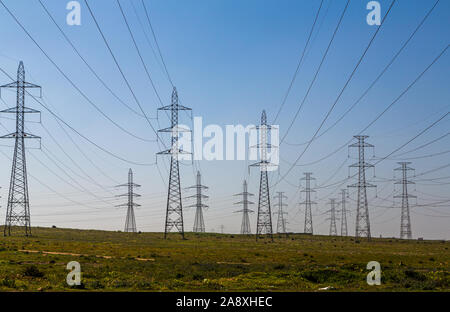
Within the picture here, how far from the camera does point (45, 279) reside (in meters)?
32.5

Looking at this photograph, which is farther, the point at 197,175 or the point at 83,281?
the point at 197,175
